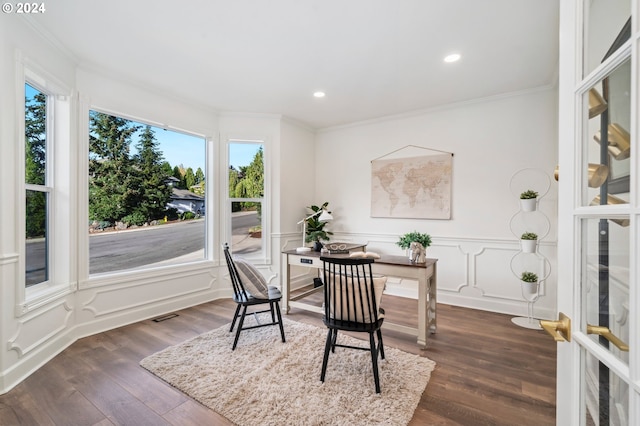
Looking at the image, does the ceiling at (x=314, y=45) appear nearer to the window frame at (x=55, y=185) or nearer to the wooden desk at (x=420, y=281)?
the window frame at (x=55, y=185)

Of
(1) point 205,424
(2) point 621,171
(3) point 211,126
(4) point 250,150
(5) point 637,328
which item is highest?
(3) point 211,126

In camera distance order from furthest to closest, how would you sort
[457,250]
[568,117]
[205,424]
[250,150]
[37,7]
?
[250,150]
[457,250]
[37,7]
[205,424]
[568,117]

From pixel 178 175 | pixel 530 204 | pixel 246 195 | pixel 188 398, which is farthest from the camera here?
pixel 246 195

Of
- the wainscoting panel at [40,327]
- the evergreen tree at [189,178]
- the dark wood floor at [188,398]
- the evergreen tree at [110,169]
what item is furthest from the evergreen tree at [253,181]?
the wainscoting panel at [40,327]

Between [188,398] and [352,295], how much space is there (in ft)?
4.48

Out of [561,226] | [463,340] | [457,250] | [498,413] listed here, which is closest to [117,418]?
→ [498,413]

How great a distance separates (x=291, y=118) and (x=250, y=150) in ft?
2.83

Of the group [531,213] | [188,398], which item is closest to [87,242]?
[188,398]

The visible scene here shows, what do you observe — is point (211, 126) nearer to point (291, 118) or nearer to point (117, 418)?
point (291, 118)

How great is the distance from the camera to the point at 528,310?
346 centimetres

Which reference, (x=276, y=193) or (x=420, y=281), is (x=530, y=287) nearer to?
(x=420, y=281)

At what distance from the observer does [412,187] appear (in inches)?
170

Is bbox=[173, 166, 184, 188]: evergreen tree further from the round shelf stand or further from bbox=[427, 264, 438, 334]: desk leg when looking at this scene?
the round shelf stand

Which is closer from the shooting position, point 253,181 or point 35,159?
point 35,159
